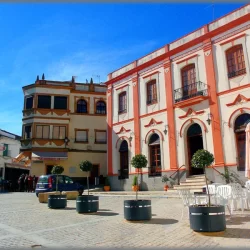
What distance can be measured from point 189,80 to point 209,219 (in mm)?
13984

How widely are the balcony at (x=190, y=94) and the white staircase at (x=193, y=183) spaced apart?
4644 mm

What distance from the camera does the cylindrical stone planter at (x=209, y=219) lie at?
596 cm

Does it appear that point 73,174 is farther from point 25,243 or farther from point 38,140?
point 25,243

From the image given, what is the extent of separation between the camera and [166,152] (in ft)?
62.7

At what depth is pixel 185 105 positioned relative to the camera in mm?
18297

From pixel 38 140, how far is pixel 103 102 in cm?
778

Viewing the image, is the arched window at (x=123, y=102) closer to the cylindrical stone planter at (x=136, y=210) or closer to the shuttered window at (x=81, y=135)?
the shuttered window at (x=81, y=135)

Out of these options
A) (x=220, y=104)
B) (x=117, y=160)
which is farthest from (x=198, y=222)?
(x=117, y=160)

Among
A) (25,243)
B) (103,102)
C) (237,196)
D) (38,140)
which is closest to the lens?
(25,243)

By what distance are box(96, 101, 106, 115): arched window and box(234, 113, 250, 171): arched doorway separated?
53.5 ft

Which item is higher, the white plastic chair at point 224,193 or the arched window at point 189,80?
the arched window at point 189,80

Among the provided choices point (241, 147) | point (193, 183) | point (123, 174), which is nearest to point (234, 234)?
point (241, 147)

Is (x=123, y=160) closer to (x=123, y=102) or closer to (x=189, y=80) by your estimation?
(x=123, y=102)

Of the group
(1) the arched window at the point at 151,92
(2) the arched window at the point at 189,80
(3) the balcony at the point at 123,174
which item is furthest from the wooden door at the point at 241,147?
(3) the balcony at the point at 123,174
